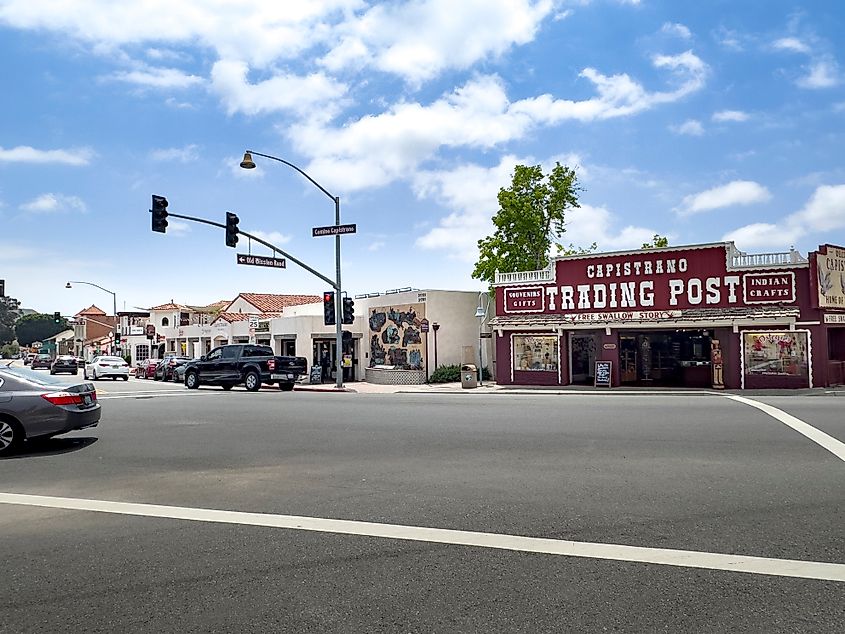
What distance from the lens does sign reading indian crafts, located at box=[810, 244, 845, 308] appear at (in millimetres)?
24219

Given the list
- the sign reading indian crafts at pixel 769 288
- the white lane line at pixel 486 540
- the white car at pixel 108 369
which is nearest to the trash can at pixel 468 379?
the sign reading indian crafts at pixel 769 288

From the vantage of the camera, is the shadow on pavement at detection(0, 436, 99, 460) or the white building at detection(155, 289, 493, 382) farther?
the white building at detection(155, 289, 493, 382)

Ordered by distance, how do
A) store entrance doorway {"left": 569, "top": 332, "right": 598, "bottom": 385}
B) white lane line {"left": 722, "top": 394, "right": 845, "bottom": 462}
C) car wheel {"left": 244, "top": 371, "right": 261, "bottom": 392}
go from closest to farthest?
white lane line {"left": 722, "top": 394, "right": 845, "bottom": 462} < car wheel {"left": 244, "top": 371, "right": 261, "bottom": 392} < store entrance doorway {"left": 569, "top": 332, "right": 598, "bottom": 385}

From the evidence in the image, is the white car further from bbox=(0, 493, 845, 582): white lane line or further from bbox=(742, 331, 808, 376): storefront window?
bbox=(0, 493, 845, 582): white lane line

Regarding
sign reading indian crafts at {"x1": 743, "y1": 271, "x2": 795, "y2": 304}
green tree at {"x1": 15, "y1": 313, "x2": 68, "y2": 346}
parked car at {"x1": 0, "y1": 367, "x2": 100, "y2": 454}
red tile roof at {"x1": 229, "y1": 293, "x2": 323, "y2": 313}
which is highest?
green tree at {"x1": 15, "y1": 313, "x2": 68, "y2": 346}

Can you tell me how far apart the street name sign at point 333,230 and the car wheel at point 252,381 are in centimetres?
623

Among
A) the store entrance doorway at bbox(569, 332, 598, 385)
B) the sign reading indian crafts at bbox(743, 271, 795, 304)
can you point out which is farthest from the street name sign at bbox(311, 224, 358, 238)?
the sign reading indian crafts at bbox(743, 271, 795, 304)

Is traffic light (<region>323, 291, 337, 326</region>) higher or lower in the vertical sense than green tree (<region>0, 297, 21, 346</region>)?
lower

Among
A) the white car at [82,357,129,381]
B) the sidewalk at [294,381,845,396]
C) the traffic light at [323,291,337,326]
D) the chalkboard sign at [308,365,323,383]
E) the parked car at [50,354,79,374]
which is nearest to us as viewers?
the sidewalk at [294,381,845,396]

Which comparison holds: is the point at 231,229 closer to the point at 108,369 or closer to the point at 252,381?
the point at 252,381

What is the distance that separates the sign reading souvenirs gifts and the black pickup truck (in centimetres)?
983

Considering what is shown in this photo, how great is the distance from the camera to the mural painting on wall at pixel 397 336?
34.4m

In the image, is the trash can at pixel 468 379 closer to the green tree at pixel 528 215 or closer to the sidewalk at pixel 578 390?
the sidewalk at pixel 578 390

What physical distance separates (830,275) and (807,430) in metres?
15.3
